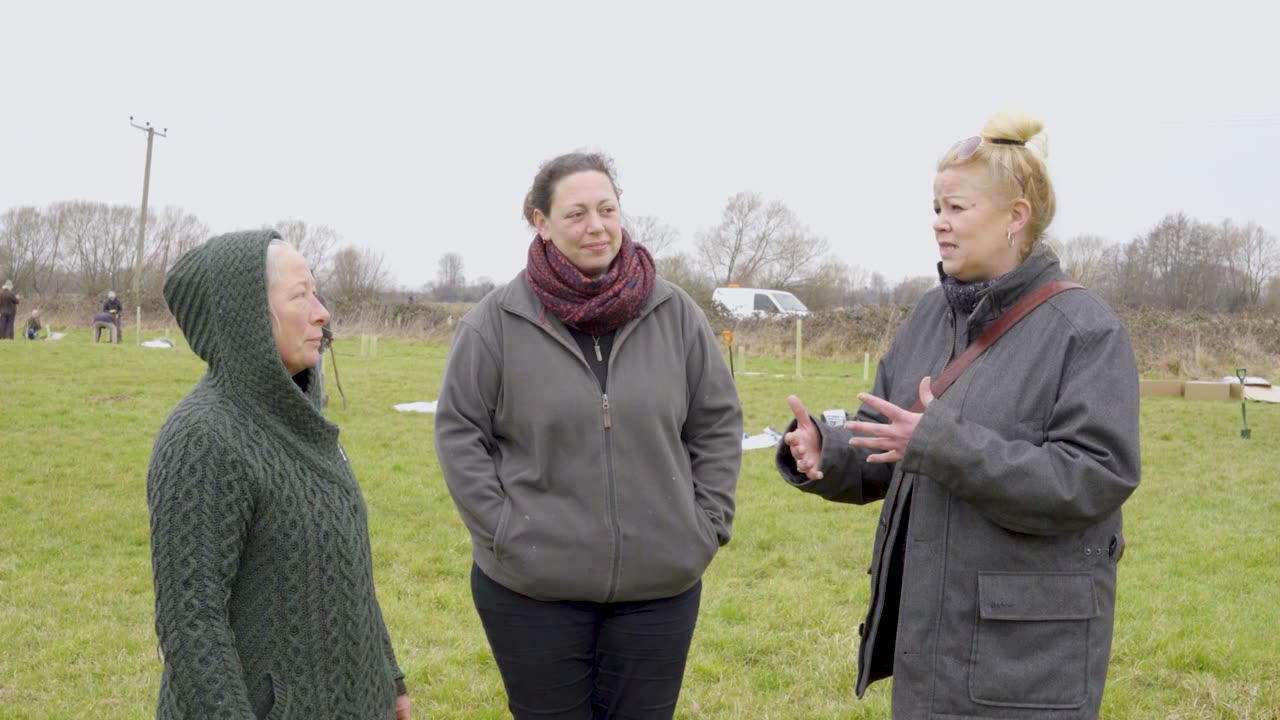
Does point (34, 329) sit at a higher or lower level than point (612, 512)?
lower

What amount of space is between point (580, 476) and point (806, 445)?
561mm

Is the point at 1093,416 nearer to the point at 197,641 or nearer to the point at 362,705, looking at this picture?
the point at 362,705

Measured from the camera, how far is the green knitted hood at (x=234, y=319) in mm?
1821

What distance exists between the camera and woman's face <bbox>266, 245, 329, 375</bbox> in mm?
1901

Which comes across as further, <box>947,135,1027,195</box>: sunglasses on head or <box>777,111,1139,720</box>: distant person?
<box>947,135,1027,195</box>: sunglasses on head

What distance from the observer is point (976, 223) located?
207cm

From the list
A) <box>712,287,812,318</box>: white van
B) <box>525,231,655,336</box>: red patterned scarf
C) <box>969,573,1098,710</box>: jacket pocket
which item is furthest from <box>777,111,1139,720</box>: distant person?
<box>712,287,812,318</box>: white van

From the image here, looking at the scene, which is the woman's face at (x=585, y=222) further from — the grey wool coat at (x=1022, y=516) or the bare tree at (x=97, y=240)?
the bare tree at (x=97, y=240)

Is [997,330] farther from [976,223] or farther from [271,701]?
[271,701]

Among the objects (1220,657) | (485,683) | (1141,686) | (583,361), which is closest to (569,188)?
(583,361)

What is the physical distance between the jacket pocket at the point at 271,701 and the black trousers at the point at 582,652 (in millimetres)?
694

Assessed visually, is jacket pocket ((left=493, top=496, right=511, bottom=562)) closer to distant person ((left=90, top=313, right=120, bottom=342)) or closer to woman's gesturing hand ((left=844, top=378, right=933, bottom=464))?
woman's gesturing hand ((left=844, top=378, right=933, bottom=464))

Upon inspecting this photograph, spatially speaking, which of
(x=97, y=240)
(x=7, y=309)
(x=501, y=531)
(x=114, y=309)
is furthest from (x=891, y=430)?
(x=97, y=240)

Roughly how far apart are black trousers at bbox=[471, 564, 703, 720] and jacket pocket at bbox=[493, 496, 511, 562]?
0.12 meters
